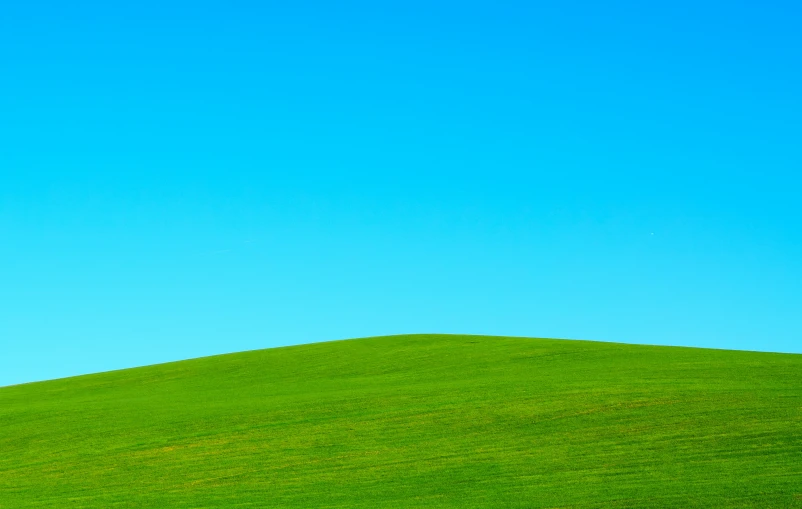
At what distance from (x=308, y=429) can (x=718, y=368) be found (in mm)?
11664

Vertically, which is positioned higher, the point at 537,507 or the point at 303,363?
the point at 303,363

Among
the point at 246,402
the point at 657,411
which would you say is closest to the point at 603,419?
the point at 657,411

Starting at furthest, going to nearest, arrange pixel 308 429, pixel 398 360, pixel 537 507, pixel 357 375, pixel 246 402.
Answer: pixel 398 360
pixel 357 375
pixel 246 402
pixel 308 429
pixel 537 507

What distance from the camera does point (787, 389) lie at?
18.3m

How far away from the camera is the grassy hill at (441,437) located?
1234 centimetres

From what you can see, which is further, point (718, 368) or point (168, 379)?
point (168, 379)

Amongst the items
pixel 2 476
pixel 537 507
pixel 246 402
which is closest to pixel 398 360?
pixel 246 402

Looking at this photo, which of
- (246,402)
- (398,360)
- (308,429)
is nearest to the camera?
(308,429)

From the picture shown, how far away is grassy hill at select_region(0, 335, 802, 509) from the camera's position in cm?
1234

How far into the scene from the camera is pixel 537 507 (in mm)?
11156

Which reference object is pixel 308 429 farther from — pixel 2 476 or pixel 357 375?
pixel 357 375

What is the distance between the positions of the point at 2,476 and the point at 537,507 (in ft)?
36.7

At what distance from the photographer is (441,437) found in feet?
52.8

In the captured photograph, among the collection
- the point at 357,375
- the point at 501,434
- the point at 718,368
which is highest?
the point at 357,375
